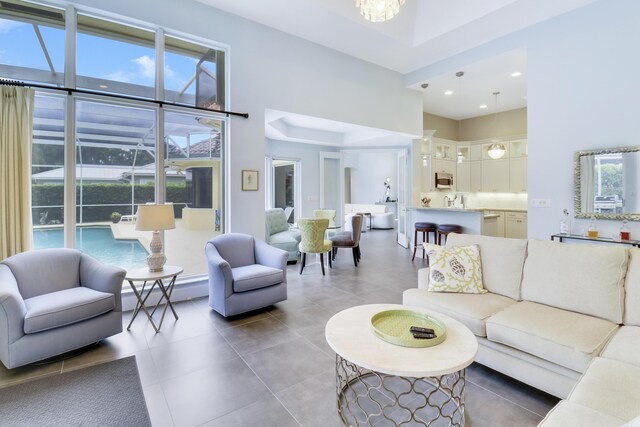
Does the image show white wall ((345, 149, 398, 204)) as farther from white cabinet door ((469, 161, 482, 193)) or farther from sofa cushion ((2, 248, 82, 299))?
sofa cushion ((2, 248, 82, 299))

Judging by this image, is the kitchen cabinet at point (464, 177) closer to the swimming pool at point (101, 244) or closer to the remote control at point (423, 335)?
the remote control at point (423, 335)

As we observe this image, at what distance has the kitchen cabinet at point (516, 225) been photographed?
732 centimetres

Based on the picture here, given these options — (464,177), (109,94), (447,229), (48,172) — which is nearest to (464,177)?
(464,177)

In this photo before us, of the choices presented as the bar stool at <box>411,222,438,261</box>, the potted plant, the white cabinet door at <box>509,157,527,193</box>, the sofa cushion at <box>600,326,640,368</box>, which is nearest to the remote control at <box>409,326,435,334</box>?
the sofa cushion at <box>600,326,640,368</box>

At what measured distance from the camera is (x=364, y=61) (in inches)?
226

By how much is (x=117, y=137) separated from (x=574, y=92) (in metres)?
5.99

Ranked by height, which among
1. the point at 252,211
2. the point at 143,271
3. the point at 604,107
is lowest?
the point at 143,271

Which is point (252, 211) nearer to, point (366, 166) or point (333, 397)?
point (333, 397)

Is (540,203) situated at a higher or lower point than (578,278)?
higher

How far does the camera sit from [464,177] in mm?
8453

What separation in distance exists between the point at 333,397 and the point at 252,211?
3007 millimetres

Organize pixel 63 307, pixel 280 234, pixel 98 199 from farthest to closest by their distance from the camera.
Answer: pixel 280 234 → pixel 98 199 → pixel 63 307

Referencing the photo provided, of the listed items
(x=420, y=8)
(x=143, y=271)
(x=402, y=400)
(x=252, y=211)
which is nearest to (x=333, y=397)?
(x=402, y=400)

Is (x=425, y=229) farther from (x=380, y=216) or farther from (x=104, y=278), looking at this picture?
(x=380, y=216)
